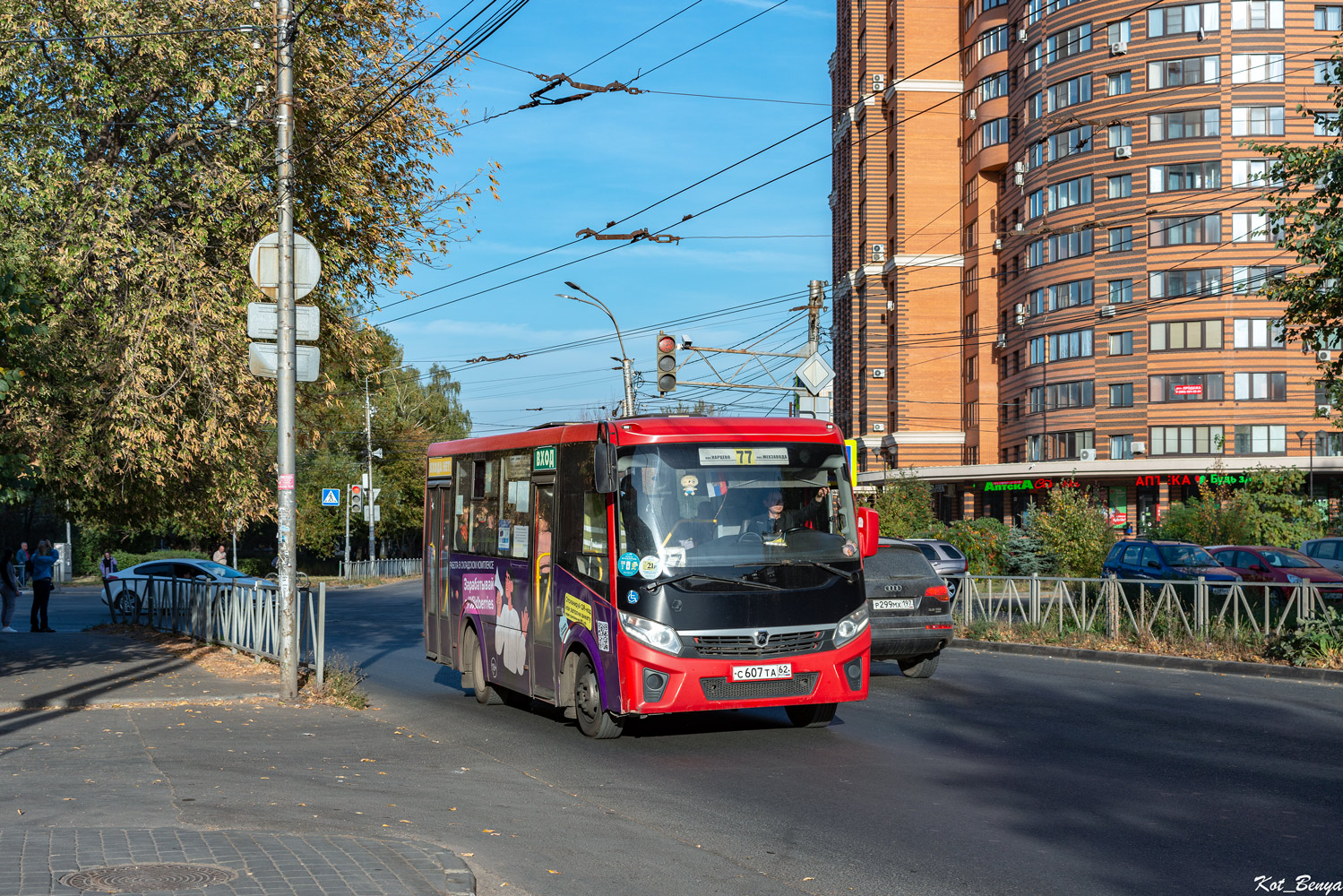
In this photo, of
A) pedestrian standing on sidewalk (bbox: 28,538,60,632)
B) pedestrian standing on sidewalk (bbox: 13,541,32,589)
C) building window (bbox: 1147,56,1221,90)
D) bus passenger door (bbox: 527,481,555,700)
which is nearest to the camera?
bus passenger door (bbox: 527,481,555,700)

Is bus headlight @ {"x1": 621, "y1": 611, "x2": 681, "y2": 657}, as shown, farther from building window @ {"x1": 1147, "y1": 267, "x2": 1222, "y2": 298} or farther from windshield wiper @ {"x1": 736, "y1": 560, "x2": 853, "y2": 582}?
building window @ {"x1": 1147, "y1": 267, "x2": 1222, "y2": 298}

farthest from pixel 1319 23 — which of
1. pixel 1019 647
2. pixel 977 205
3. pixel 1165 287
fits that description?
pixel 1019 647

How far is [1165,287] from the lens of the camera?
5862 centimetres

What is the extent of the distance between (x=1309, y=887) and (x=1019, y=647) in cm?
1471

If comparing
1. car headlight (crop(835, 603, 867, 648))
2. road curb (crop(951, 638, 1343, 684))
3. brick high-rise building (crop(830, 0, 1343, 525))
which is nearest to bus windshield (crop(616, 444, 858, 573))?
car headlight (crop(835, 603, 867, 648))

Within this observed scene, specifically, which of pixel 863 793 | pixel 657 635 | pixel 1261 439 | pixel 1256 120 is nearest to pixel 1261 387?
pixel 1261 439

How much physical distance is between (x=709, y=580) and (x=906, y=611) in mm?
5944

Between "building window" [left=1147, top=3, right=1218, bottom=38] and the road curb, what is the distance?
44978 mm

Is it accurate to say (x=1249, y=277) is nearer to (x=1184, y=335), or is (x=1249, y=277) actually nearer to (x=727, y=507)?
(x=1184, y=335)

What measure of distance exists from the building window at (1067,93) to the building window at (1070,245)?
589cm

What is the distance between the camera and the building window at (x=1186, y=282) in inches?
2282

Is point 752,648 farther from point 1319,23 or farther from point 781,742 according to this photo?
point 1319,23

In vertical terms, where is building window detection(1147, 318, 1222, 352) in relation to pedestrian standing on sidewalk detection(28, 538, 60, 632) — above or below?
above

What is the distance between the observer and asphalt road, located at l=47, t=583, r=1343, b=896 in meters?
7.00
